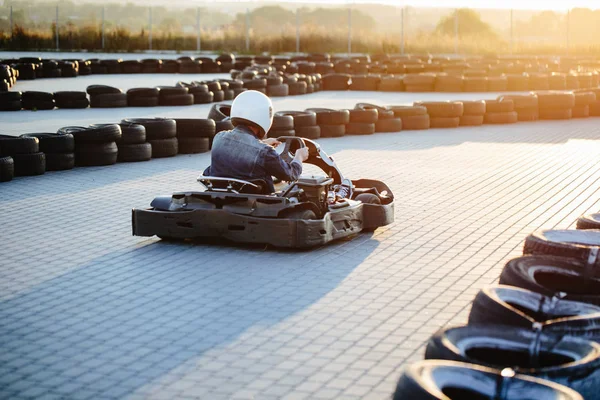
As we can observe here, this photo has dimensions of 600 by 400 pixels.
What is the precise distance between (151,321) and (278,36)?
39.8m

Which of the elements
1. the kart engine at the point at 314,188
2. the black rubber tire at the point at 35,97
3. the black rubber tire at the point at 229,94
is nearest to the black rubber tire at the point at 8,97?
the black rubber tire at the point at 35,97

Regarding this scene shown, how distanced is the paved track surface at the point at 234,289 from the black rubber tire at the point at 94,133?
0.65m

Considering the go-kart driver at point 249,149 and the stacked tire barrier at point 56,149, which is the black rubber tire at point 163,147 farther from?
the go-kart driver at point 249,149

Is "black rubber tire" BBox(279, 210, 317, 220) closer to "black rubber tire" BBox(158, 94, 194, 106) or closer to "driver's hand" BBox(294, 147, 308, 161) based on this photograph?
"driver's hand" BBox(294, 147, 308, 161)

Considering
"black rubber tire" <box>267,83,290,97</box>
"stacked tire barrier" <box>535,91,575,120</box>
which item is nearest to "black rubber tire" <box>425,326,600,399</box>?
"stacked tire barrier" <box>535,91,575,120</box>

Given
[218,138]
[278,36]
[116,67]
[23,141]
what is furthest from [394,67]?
[218,138]

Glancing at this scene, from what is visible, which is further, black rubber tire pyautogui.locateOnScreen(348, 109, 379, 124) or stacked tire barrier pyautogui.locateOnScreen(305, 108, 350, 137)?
black rubber tire pyautogui.locateOnScreen(348, 109, 379, 124)

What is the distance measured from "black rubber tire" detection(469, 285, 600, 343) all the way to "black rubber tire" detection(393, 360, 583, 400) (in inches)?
23.5

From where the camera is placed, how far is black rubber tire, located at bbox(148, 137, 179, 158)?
39.1ft

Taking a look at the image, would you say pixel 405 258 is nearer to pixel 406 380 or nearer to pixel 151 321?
pixel 151 321

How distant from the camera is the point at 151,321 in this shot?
5074 mm

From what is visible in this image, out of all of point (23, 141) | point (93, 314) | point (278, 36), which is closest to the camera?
point (93, 314)

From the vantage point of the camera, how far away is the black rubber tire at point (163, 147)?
469 inches

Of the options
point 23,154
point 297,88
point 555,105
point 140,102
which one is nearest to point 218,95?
point 140,102
